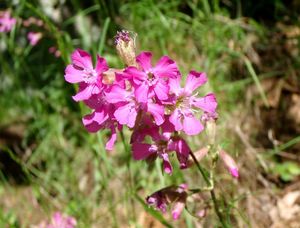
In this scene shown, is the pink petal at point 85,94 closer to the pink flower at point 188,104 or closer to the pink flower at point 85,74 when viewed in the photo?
the pink flower at point 85,74

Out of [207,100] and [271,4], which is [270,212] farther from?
[271,4]

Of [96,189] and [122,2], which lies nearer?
[96,189]

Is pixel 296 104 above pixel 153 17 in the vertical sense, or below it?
below

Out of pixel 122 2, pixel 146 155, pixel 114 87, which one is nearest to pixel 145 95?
pixel 114 87

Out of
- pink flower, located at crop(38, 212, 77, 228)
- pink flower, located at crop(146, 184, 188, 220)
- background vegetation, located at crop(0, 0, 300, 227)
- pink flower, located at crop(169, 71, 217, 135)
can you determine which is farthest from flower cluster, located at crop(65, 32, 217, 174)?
pink flower, located at crop(38, 212, 77, 228)

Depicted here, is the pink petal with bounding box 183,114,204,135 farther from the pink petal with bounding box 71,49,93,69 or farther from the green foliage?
the green foliage

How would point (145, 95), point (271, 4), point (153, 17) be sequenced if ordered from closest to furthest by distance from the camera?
1. point (145, 95)
2. point (153, 17)
3. point (271, 4)

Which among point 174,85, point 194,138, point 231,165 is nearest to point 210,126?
point 231,165
